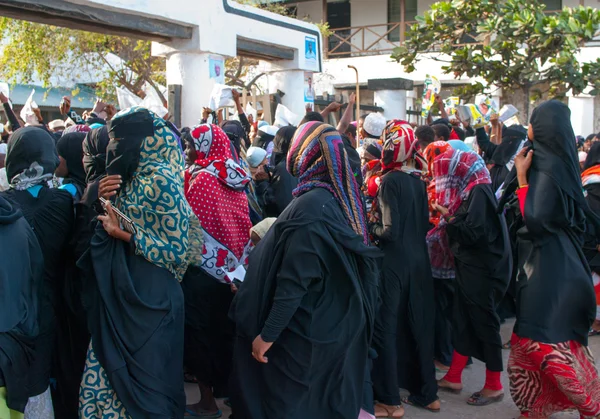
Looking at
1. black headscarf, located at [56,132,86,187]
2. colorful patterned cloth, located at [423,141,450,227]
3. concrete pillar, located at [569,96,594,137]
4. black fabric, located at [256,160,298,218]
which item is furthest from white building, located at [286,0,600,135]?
black headscarf, located at [56,132,86,187]

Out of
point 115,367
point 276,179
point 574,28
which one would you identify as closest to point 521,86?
point 574,28

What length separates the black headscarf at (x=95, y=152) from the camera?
3.41 m

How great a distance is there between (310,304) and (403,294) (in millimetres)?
1543

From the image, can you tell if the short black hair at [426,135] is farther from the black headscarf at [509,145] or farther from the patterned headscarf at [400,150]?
the patterned headscarf at [400,150]

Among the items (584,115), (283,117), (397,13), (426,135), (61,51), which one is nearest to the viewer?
(426,135)

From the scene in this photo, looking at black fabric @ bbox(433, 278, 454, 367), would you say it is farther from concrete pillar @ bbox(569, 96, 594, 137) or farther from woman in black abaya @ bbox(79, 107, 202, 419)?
concrete pillar @ bbox(569, 96, 594, 137)

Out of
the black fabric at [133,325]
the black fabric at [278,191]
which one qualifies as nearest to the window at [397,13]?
the black fabric at [278,191]

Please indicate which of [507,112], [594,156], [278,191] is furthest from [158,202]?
[507,112]

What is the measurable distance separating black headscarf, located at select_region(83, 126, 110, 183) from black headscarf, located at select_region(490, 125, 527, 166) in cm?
428

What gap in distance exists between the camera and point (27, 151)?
3.25m

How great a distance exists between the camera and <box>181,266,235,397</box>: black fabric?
4.04m

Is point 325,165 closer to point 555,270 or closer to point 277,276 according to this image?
point 277,276

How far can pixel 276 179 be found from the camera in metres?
5.41

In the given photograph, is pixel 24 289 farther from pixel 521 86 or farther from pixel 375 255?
pixel 521 86
